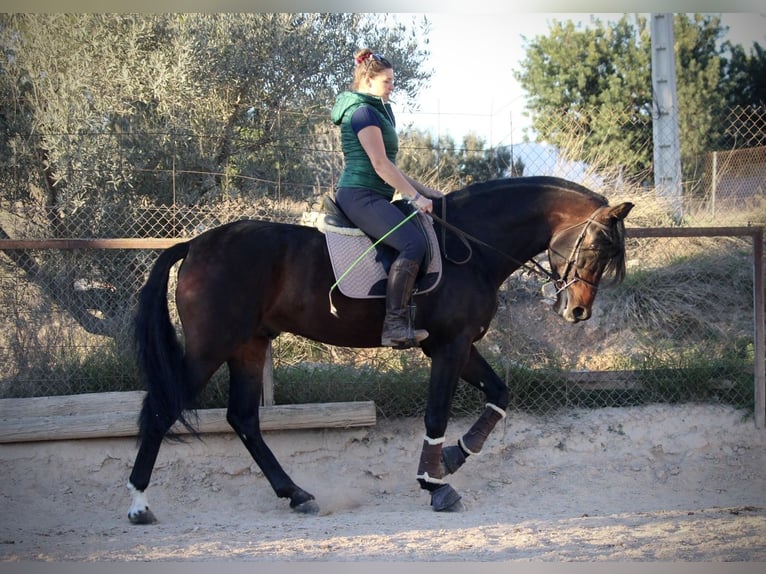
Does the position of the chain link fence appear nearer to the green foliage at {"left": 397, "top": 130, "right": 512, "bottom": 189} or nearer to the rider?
the rider

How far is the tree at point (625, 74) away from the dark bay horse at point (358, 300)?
10.2 meters

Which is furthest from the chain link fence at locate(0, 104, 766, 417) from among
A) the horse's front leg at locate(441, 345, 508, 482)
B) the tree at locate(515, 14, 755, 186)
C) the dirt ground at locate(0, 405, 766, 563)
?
the tree at locate(515, 14, 755, 186)

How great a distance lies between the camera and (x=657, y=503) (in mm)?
6363

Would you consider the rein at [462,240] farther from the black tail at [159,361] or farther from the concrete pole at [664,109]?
the concrete pole at [664,109]

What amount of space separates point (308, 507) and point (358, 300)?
67.4 inches

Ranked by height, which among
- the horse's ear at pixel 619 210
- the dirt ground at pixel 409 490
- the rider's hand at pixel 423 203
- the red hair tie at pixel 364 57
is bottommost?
the dirt ground at pixel 409 490

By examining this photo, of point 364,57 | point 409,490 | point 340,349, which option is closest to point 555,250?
point 364,57

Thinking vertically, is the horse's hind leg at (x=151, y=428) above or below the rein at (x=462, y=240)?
below

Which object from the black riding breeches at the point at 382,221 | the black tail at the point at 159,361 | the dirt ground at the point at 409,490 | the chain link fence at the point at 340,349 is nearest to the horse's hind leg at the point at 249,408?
the dirt ground at the point at 409,490

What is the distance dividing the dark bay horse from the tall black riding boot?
24cm

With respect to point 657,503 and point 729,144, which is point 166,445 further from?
point 729,144

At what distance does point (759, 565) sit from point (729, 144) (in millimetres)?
13383

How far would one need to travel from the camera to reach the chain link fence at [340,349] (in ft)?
23.8

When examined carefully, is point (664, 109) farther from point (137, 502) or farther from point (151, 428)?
point (137, 502)
